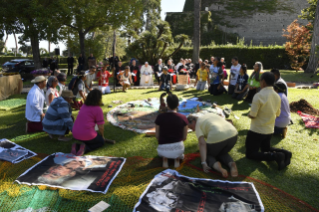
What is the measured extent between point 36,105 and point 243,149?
16.6 ft

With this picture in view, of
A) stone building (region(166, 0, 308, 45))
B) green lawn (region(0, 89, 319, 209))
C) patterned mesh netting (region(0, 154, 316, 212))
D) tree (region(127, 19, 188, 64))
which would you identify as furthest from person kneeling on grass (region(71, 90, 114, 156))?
stone building (region(166, 0, 308, 45))

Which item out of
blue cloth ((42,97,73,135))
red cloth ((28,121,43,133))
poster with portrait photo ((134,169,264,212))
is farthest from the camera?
red cloth ((28,121,43,133))

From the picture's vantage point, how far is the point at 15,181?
3.70 metres

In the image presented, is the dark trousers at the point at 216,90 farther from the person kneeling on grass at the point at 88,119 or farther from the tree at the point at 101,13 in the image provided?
the tree at the point at 101,13

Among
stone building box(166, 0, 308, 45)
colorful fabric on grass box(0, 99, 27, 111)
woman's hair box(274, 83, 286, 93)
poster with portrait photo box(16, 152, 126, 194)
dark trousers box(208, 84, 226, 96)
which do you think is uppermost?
stone building box(166, 0, 308, 45)

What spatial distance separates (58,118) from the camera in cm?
548

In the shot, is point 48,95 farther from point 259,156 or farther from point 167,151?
point 259,156

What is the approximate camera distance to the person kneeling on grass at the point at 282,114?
5.42 meters

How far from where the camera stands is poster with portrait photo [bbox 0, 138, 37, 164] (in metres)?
4.54

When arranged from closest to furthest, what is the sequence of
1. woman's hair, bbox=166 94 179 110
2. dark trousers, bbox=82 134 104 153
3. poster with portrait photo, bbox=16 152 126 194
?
poster with portrait photo, bbox=16 152 126 194 < woman's hair, bbox=166 94 179 110 < dark trousers, bbox=82 134 104 153

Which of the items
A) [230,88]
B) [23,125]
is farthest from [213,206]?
[230,88]

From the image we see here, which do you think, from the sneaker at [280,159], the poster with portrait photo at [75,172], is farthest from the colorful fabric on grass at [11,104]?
the sneaker at [280,159]

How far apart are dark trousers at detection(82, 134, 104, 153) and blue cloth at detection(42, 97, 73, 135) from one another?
715 millimetres

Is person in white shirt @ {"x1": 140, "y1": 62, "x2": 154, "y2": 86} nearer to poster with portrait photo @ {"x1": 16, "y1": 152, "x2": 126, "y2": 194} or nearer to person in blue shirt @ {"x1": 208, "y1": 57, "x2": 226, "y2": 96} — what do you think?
person in blue shirt @ {"x1": 208, "y1": 57, "x2": 226, "y2": 96}
